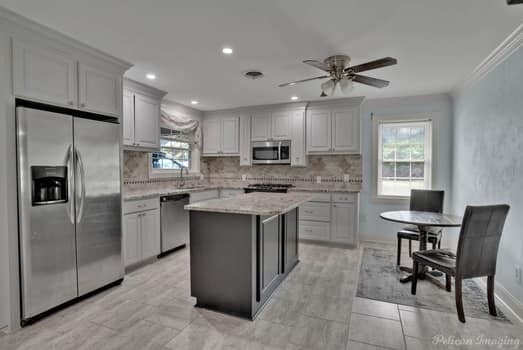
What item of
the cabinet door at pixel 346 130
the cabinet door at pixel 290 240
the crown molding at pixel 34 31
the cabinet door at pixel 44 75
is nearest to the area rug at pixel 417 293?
the cabinet door at pixel 290 240

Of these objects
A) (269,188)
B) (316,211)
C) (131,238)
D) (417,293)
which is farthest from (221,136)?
(417,293)

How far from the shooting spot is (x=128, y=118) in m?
3.51

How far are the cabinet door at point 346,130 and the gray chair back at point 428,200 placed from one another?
116cm

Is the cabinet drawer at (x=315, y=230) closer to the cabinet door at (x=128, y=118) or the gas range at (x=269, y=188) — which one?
the gas range at (x=269, y=188)

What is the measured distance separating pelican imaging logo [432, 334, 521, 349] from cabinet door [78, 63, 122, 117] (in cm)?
356

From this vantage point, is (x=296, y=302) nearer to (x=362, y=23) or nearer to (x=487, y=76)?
(x=362, y=23)

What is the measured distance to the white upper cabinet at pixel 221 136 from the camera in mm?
5293

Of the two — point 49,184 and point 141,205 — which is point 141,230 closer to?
point 141,205

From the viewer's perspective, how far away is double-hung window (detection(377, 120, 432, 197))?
4.49 metres

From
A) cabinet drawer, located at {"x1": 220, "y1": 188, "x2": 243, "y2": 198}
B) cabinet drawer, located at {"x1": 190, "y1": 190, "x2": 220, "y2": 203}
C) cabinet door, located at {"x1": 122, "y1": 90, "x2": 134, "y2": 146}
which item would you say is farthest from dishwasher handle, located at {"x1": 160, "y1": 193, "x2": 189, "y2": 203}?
cabinet drawer, located at {"x1": 220, "y1": 188, "x2": 243, "y2": 198}

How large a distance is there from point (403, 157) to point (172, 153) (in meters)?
4.03

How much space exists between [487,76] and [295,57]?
2.16 metres

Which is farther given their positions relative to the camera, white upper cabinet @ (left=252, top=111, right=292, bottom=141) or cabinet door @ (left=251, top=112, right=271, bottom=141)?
cabinet door @ (left=251, top=112, right=271, bottom=141)

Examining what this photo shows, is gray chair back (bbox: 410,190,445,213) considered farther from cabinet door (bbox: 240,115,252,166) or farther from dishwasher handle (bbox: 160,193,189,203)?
dishwasher handle (bbox: 160,193,189,203)
